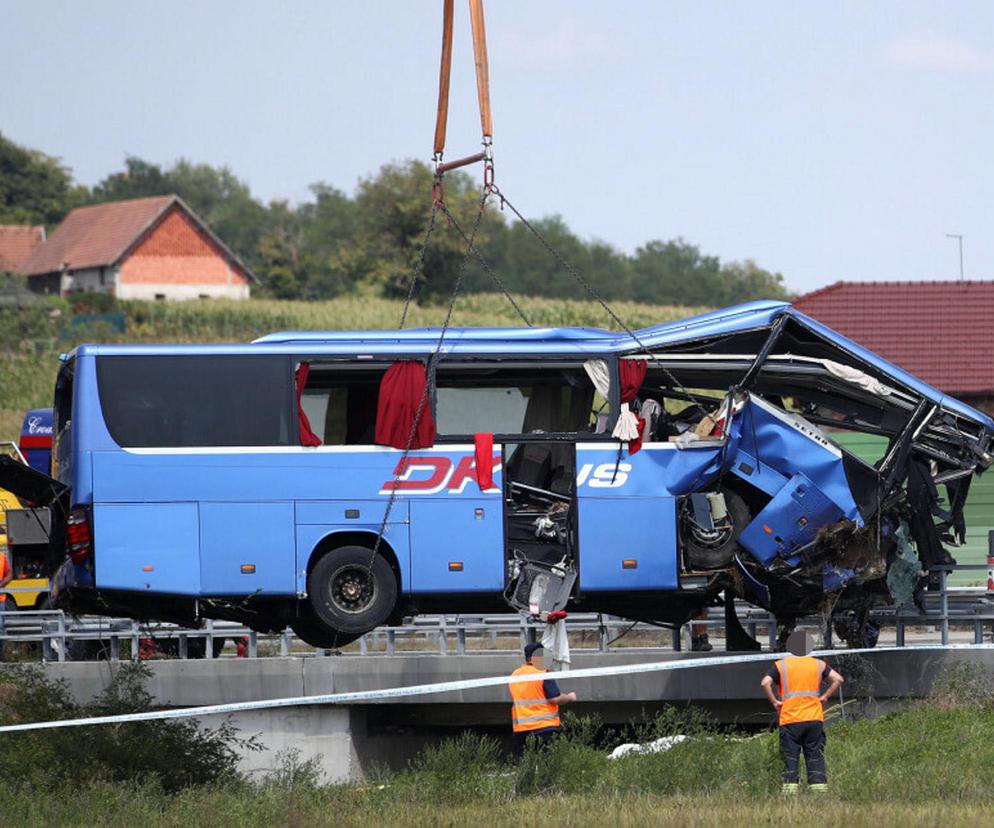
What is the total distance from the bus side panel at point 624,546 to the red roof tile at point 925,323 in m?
17.5

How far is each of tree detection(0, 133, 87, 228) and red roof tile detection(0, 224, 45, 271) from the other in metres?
12.4

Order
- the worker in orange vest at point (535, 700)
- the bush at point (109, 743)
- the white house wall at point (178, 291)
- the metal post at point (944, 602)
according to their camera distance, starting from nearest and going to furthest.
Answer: the worker in orange vest at point (535, 700) → the bush at point (109, 743) → the metal post at point (944, 602) → the white house wall at point (178, 291)

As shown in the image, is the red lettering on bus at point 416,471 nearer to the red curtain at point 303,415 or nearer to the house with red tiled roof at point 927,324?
the red curtain at point 303,415

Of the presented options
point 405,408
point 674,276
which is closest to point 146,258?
point 674,276

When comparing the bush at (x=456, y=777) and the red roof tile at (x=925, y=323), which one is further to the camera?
the red roof tile at (x=925, y=323)

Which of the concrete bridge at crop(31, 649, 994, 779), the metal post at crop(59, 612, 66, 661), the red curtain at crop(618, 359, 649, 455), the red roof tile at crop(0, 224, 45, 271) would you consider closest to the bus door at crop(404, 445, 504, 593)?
the red curtain at crop(618, 359, 649, 455)

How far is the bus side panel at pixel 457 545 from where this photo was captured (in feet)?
57.0

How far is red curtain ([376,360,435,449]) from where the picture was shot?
17.3m

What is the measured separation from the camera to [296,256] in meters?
102

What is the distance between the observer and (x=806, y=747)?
14.4 m

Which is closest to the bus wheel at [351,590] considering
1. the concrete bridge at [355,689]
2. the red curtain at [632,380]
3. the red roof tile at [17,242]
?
the red curtain at [632,380]

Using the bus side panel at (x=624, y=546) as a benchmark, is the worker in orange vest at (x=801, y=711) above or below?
below

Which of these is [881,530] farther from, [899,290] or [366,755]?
[899,290]

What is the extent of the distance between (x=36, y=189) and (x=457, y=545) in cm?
11356
